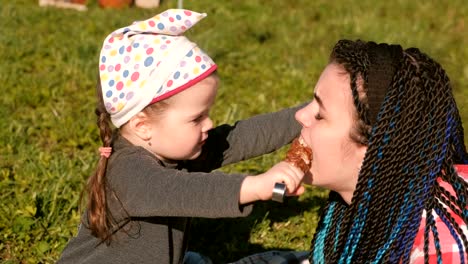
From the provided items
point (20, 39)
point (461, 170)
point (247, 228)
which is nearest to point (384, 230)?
point (461, 170)

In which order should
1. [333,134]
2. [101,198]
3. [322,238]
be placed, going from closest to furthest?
[333,134] → [101,198] → [322,238]

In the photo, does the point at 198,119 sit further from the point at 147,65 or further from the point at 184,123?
the point at 147,65

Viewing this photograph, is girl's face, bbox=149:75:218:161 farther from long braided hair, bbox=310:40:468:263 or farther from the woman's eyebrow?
long braided hair, bbox=310:40:468:263

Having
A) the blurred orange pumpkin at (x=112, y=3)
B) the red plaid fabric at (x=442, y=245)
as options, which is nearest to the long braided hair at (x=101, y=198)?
the red plaid fabric at (x=442, y=245)

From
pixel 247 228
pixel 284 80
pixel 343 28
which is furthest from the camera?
pixel 343 28

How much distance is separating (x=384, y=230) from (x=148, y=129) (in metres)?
1.09

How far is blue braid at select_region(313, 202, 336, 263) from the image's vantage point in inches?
133

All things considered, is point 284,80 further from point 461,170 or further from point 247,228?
point 461,170

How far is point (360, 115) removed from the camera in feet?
9.48

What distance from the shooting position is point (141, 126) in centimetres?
323

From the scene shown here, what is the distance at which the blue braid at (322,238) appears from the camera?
3367mm

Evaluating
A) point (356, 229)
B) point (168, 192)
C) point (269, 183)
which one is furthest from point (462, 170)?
point (168, 192)

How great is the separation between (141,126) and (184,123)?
199 mm

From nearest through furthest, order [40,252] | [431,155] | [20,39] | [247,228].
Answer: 1. [431,155]
2. [40,252]
3. [247,228]
4. [20,39]
